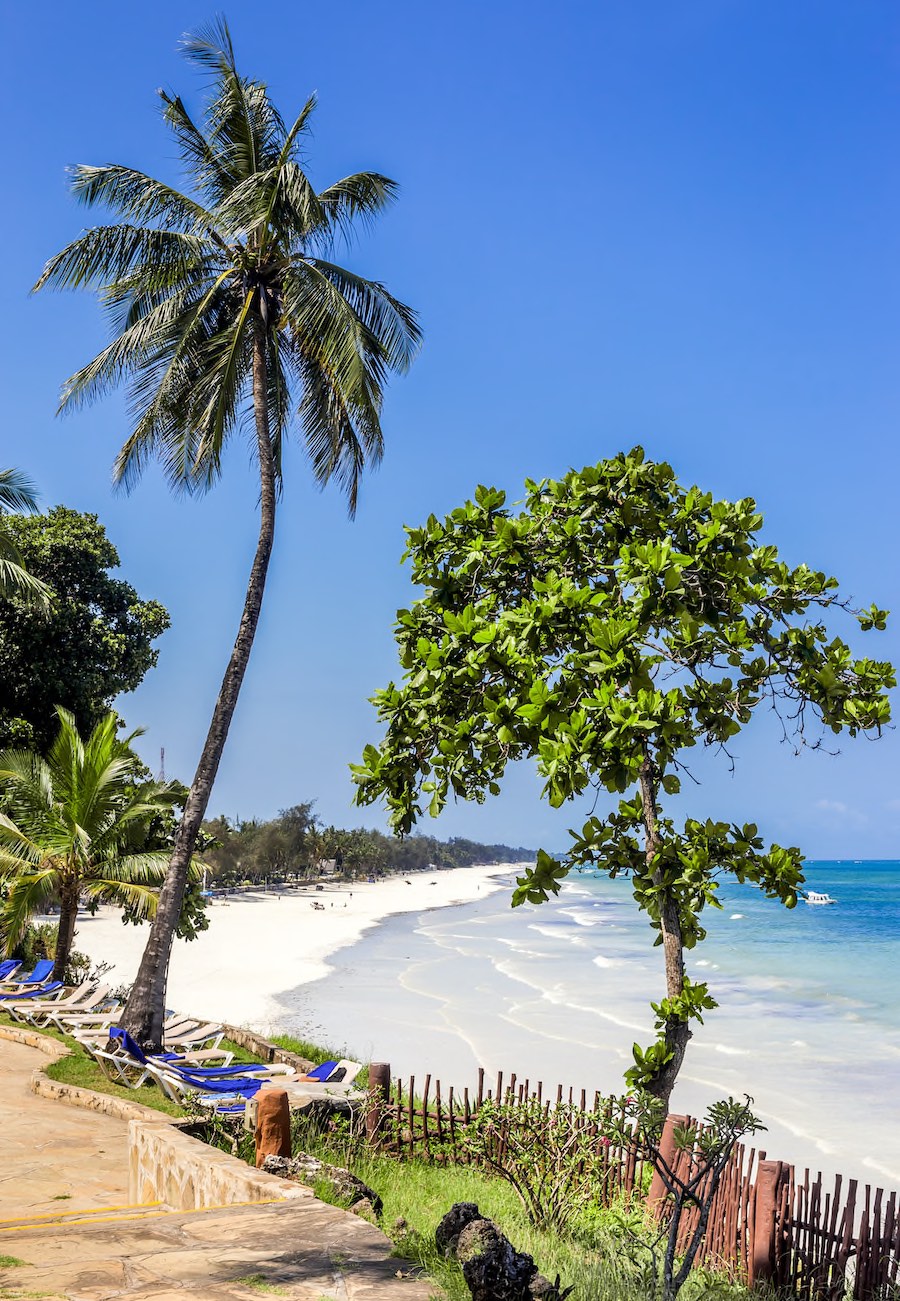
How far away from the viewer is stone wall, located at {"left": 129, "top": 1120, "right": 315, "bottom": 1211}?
620 cm

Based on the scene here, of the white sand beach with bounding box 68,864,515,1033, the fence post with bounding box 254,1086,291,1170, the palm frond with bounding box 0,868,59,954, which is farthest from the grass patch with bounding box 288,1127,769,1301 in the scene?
the white sand beach with bounding box 68,864,515,1033

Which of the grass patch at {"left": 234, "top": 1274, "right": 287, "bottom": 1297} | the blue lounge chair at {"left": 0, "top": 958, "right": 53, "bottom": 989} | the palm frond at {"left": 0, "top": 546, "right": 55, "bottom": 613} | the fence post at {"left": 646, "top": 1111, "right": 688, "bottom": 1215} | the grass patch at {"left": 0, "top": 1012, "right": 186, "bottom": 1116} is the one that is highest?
the palm frond at {"left": 0, "top": 546, "right": 55, "bottom": 613}

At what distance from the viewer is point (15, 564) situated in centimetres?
1720

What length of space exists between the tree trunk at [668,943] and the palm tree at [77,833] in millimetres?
11852

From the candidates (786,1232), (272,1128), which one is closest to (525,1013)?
(786,1232)

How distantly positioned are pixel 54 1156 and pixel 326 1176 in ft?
10.2

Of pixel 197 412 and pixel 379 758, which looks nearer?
pixel 379 758

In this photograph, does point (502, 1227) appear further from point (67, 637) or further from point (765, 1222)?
point (67, 637)

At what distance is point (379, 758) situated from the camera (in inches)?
190

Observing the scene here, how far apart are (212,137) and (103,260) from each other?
2.15m

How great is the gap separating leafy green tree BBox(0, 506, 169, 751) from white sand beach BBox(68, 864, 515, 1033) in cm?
741

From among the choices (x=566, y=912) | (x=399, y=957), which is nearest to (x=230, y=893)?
(x=566, y=912)

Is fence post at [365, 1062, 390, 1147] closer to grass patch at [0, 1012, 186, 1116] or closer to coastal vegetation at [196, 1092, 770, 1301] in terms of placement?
coastal vegetation at [196, 1092, 770, 1301]

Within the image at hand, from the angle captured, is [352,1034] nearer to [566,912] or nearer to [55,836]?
[55,836]
